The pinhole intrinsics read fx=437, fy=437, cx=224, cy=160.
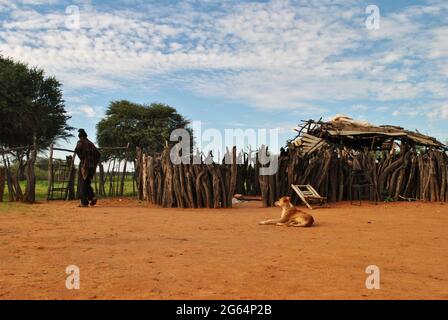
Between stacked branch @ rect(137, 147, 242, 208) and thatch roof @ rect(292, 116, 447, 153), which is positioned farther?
thatch roof @ rect(292, 116, 447, 153)

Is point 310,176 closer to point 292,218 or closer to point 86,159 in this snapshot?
point 292,218

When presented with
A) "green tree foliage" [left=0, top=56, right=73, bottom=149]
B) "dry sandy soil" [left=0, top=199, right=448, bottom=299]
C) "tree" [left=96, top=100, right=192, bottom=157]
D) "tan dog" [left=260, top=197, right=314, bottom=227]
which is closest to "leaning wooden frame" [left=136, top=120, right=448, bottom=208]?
"dry sandy soil" [left=0, top=199, right=448, bottom=299]

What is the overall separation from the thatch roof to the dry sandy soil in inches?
283

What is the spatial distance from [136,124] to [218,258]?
28.2 m

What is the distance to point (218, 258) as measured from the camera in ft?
16.7

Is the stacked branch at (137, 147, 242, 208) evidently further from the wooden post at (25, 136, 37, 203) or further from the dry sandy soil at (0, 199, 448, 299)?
the wooden post at (25, 136, 37, 203)

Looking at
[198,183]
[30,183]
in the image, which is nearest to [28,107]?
[30,183]

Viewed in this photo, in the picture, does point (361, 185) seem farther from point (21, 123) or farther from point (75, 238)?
point (21, 123)

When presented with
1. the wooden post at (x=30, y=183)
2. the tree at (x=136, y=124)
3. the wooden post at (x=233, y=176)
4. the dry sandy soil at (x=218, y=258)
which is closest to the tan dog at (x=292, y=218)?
the dry sandy soil at (x=218, y=258)

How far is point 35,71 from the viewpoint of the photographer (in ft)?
87.9

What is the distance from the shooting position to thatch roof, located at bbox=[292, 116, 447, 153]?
15.7 meters

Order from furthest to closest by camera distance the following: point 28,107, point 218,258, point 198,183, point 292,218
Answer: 1. point 28,107
2. point 198,183
3. point 292,218
4. point 218,258

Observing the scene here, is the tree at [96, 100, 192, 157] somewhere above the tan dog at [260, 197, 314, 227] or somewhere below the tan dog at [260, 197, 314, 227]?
above
